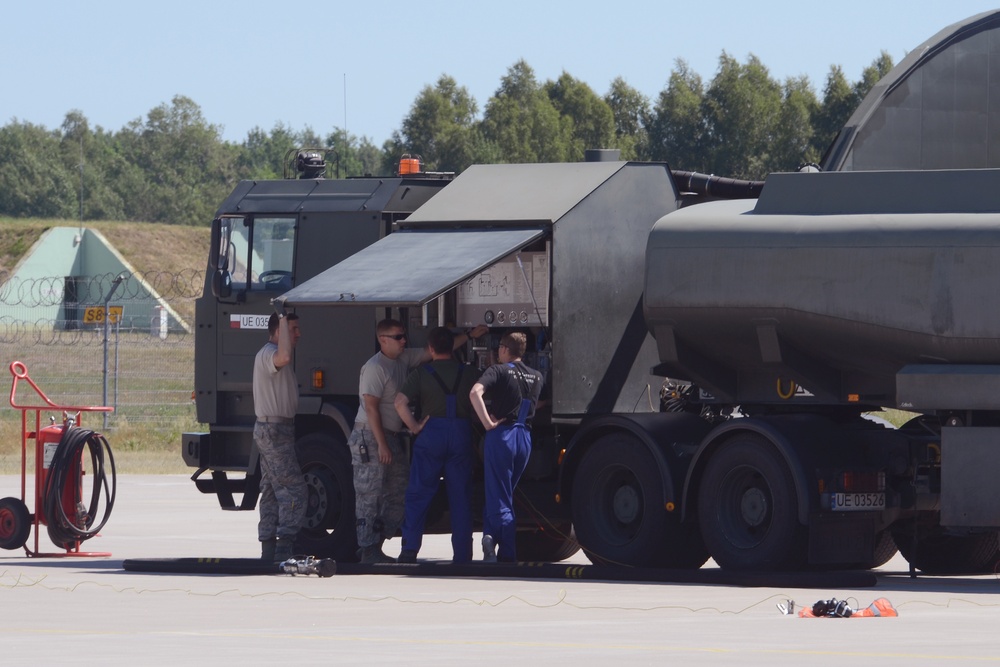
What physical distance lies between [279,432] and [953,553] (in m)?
5.50

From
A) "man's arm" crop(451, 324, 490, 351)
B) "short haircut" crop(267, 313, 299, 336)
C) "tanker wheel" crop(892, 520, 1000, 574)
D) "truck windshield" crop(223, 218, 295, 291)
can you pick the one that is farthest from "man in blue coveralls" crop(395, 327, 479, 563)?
"tanker wheel" crop(892, 520, 1000, 574)

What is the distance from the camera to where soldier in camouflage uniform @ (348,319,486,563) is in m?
15.3

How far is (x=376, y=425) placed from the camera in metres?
15.2

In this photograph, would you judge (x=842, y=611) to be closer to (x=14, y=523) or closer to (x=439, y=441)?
(x=439, y=441)

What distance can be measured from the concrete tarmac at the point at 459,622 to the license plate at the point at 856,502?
56 cm

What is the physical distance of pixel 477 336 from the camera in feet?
51.5

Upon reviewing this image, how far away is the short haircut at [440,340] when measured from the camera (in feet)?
49.5

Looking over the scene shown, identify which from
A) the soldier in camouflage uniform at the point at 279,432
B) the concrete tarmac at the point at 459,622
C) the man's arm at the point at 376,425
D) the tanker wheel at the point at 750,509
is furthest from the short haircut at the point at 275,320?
the tanker wheel at the point at 750,509

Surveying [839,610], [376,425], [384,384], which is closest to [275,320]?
[384,384]

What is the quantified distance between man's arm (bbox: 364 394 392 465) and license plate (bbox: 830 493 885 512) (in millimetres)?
3487

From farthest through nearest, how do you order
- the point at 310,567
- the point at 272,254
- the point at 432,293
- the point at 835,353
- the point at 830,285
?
the point at 272,254
the point at 310,567
the point at 432,293
the point at 835,353
the point at 830,285

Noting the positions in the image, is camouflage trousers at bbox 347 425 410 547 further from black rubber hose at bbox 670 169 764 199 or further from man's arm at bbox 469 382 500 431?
black rubber hose at bbox 670 169 764 199

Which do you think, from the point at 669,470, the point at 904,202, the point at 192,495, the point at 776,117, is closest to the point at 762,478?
the point at 669,470

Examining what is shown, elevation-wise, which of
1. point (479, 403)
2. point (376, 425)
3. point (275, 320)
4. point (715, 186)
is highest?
point (715, 186)
